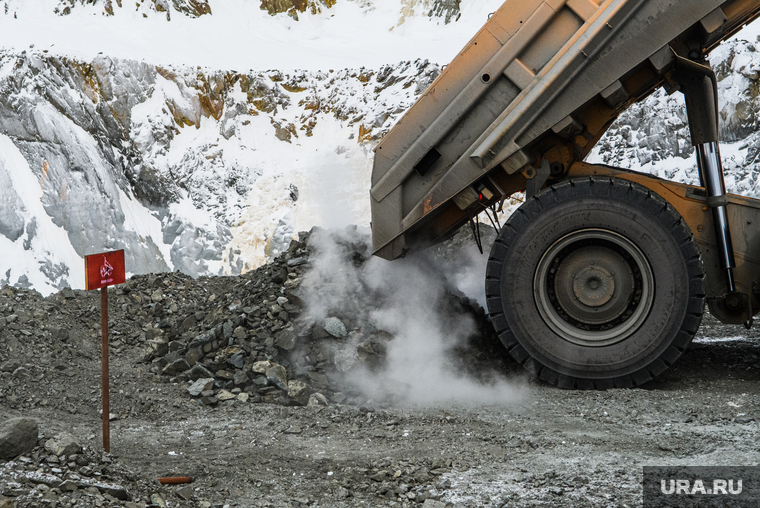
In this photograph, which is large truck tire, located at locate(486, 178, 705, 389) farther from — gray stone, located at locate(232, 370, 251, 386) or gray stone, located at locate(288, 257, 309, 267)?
gray stone, located at locate(288, 257, 309, 267)

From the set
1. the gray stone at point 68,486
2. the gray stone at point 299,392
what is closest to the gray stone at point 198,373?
the gray stone at point 299,392

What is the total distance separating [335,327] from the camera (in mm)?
5012

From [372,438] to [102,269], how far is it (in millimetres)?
1987

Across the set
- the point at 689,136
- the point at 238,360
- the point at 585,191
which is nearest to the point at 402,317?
the point at 238,360

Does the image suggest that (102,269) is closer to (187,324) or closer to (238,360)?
(238,360)

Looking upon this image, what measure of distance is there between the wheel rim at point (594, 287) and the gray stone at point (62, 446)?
3095mm

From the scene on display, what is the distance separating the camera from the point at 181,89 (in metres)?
14.6

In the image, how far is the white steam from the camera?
4.63m

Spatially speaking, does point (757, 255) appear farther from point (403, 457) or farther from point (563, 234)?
point (403, 457)

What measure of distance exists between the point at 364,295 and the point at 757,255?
3143 mm

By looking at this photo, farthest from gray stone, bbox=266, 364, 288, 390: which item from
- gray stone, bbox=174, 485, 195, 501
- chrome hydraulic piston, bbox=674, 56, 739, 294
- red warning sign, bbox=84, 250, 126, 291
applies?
chrome hydraulic piston, bbox=674, 56, 739, 294

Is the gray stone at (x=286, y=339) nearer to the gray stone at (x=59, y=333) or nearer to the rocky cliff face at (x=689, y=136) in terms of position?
the gray stone at (x=59, y=333)

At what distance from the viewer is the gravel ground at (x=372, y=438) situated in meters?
2.69

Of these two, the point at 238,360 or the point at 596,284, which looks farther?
the point at 238,360
